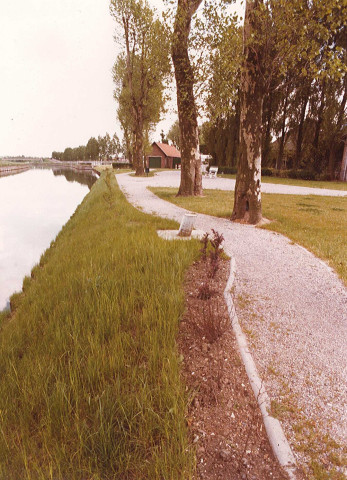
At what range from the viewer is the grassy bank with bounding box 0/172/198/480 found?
5.29ft

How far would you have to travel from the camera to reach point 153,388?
6.71ft

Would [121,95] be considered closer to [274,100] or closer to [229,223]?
[274,100]

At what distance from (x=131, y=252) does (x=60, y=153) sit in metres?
184

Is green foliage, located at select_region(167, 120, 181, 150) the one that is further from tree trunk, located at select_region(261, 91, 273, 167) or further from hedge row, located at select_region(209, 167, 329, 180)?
hedge row, located at select_region(209, 167, 329, 180)

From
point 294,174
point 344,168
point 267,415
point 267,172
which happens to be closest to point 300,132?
point 294,174

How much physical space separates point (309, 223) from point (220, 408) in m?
7.16

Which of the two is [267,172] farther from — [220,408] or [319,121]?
[220,408]

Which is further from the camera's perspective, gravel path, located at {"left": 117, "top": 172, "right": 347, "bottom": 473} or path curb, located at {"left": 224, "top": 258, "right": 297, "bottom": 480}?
gravel path, located at {"left": 117, "top": 172, "right": 347, "bottom": 473}

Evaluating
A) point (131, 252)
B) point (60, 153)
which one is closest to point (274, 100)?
point (131, 252)

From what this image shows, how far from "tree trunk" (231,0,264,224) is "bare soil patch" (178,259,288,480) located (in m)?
5.12

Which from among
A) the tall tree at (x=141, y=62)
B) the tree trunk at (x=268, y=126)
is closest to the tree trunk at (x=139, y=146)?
the tall tree at (x=141, y=62)

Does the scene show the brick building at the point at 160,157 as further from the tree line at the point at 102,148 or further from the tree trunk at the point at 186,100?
the tree trunk at the point at 186,100

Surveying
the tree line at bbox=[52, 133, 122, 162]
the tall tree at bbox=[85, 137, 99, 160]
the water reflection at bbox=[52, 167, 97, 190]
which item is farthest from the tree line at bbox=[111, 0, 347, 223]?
the tall tree at bbox=[85, 137, 99, 160]

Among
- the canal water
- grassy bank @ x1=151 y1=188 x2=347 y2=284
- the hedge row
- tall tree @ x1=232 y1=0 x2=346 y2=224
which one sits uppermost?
tall tree @ x1=232 y1=0 x2=346 y2=224
